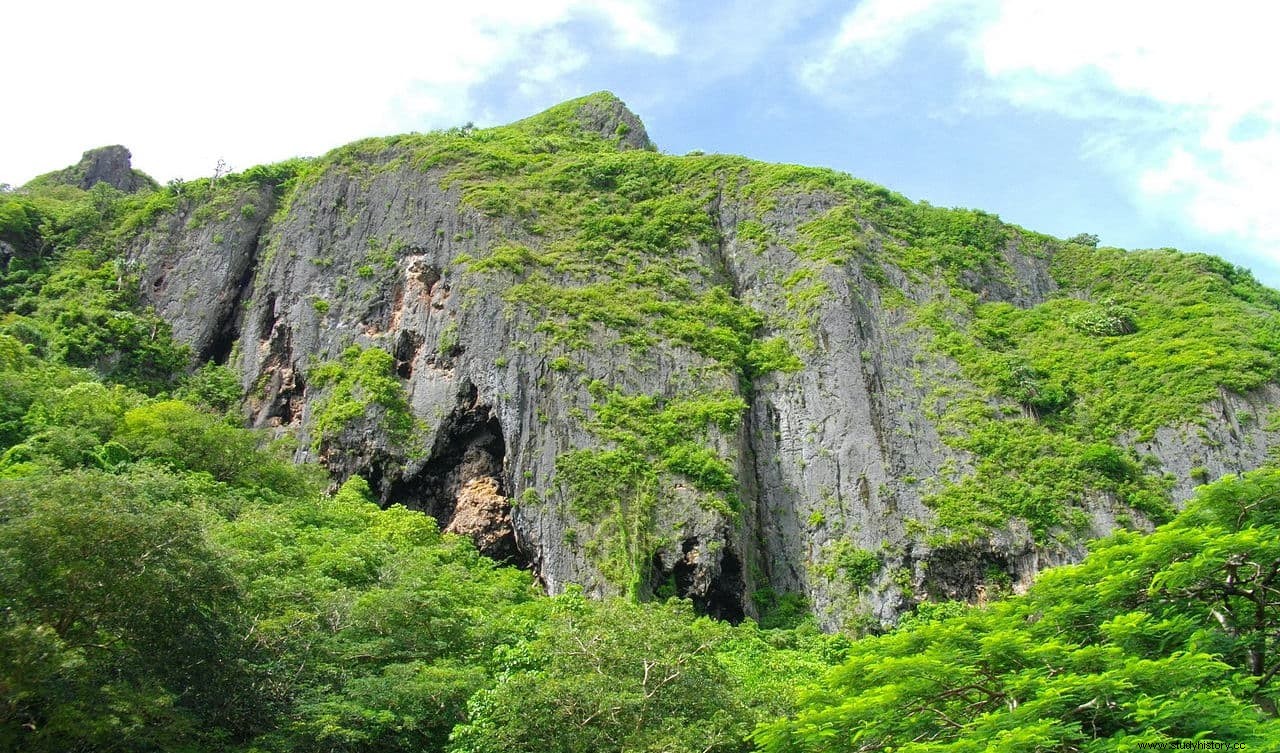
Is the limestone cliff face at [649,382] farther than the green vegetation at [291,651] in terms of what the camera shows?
Yes

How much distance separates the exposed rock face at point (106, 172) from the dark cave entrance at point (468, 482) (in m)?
43.5

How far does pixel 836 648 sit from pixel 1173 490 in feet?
46.5

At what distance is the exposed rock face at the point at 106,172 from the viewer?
218 ft

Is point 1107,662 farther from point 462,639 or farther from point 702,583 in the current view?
point 702,583

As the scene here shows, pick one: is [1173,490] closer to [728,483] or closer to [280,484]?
[728,483]

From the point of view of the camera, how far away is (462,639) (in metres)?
21.5

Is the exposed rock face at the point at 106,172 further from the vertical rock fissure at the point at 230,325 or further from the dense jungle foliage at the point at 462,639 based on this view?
the dense jungle foliage at the point at 462,639

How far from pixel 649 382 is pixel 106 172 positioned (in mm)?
50804

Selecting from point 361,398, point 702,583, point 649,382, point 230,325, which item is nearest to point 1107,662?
point 702,583

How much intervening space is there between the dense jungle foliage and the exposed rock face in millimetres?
39016

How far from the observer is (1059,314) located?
44.1 metres

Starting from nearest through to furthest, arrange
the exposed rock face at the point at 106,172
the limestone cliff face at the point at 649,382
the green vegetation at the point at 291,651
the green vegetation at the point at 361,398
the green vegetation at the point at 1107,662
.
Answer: the green vegetation at the point at 1107,662, the green vegetation at the point at 291,651, the limestone cliff face at the point at 649,382, the green vegetation at the point at 361,398, the exposed rock face at the point at 106,172

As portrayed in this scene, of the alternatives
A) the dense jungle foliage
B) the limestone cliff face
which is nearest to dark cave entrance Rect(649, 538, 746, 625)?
the limestone cliff face

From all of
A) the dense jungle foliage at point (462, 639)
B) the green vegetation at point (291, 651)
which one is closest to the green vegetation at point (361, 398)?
the dense jungle foliage at point (462, 639)
